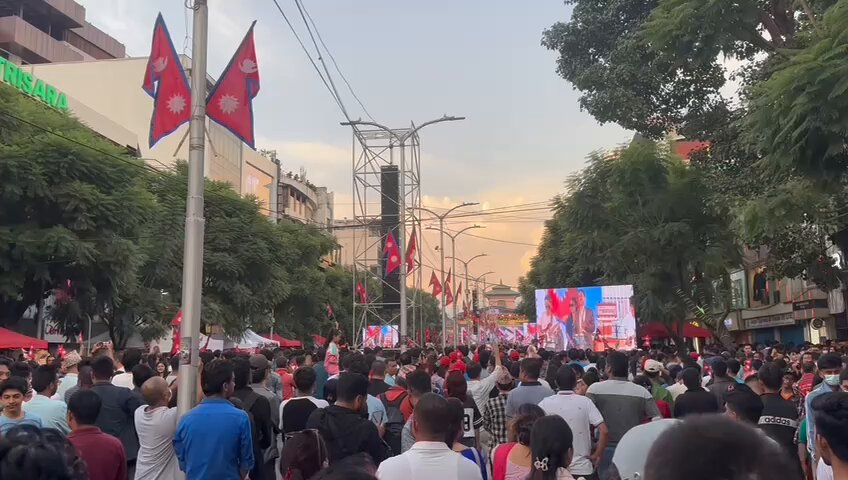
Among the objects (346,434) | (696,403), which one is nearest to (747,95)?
(696,403)

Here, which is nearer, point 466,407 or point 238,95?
point 466,407

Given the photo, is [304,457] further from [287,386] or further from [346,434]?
[287,386]

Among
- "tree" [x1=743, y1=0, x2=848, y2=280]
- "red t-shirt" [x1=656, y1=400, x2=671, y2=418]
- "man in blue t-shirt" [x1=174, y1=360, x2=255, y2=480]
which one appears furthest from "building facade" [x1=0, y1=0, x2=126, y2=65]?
"man in blue t-shirt" [x1=174, y1=360, x2=255, y2=480]

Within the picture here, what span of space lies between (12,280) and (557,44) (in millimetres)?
18685

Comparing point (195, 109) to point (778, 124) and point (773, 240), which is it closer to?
point (778, 124)

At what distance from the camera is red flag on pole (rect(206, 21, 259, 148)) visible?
29.2ft

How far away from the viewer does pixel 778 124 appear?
10523 millimetres

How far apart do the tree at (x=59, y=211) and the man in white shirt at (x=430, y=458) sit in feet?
74.6

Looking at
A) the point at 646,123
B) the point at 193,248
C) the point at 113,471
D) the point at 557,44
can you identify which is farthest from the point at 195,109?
the point at 557,44

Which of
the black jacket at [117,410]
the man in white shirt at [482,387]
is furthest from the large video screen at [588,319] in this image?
the black jacket at [117,410]

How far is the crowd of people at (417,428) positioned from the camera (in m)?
2.46

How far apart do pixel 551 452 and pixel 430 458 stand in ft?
2.11

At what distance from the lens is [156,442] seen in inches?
249

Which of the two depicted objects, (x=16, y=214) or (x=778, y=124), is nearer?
(x=778, y=124)
